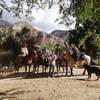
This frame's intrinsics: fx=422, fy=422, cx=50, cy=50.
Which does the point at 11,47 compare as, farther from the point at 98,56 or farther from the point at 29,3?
the point at 29,3

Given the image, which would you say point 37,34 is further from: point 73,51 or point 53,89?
point 53,89

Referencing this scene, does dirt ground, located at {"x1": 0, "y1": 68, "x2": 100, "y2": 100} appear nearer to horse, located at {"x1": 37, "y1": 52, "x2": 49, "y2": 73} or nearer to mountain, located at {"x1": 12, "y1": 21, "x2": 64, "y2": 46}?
horse, located at {"x1": 37, "y1": 52, "x2": 49, "y2": 73}

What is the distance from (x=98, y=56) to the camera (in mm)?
45156

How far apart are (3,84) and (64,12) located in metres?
5.17

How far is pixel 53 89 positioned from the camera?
19.6 meters

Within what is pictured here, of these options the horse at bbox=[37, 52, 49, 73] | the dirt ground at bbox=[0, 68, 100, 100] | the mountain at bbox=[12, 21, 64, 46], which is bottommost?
the dirt ground at bbox=[0, 68, 100, 100]

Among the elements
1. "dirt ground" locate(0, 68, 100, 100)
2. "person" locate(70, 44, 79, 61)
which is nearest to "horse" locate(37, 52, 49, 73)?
"person" locate(70, 44, 79, 61)

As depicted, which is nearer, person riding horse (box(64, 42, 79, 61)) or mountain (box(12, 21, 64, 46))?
person riding horse (box(64, 42, 79, 61))

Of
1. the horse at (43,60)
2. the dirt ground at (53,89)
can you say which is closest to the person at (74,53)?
the dirt ground at (53,89)

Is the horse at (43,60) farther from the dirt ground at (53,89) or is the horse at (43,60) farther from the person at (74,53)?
the dirt ground at (53,89)

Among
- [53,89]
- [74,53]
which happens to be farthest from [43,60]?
[53,89]

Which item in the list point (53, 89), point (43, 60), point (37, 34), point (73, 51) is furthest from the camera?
point (37, 34)

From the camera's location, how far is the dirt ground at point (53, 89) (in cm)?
1820

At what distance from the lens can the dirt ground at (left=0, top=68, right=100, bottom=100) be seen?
59.7 feet
